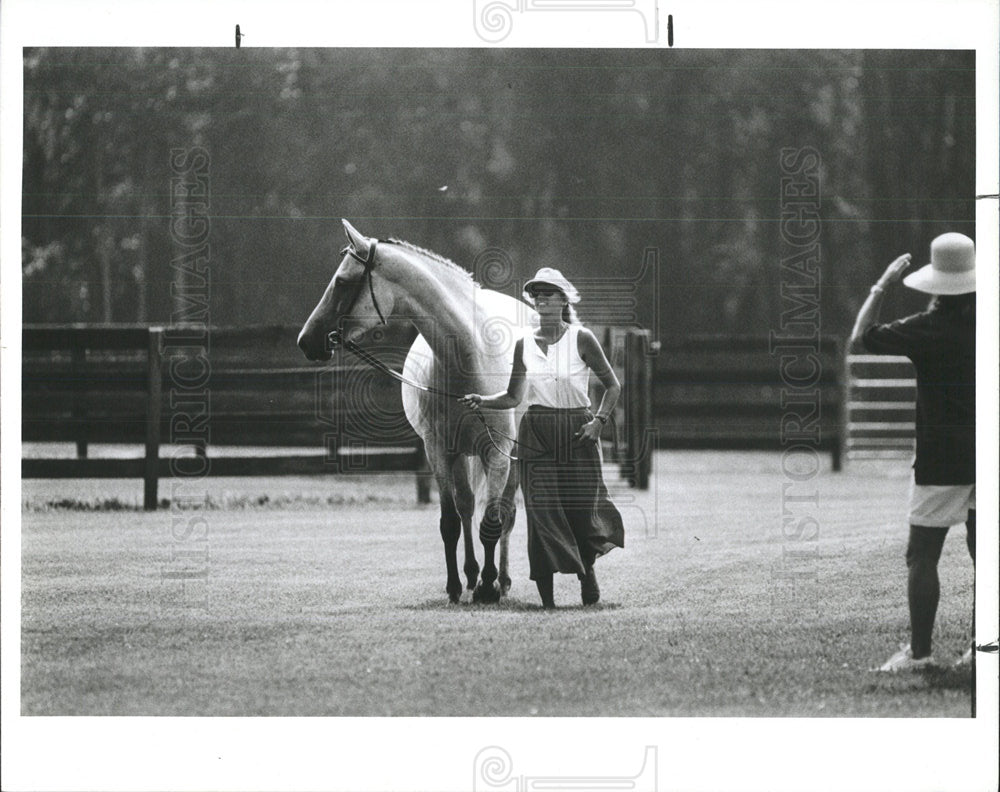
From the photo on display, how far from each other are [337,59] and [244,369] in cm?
216

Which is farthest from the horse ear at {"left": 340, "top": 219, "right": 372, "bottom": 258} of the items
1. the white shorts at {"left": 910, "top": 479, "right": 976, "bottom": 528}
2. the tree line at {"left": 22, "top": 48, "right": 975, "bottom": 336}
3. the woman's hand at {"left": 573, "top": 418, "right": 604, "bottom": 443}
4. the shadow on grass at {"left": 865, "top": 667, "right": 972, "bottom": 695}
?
the shadow on grass at {"left": 865, "top": 667, "right": 972, "bottom": 695}

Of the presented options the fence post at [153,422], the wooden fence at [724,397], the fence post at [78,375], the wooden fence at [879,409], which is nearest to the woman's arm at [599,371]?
the fence post at [153,422]

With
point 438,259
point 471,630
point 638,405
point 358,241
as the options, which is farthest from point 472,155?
point 638,405

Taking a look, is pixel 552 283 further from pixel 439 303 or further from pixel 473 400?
pixel 473 400

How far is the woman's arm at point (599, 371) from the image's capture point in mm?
5395

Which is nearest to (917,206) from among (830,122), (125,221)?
(830,122)

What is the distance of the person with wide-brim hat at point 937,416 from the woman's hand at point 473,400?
1512 mm

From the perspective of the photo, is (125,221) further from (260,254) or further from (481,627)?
(481,627)
